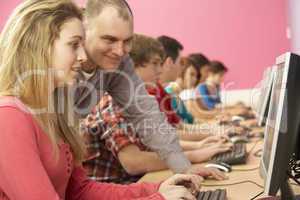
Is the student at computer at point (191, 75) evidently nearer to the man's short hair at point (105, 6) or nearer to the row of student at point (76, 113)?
the row of student at point (76, 113)

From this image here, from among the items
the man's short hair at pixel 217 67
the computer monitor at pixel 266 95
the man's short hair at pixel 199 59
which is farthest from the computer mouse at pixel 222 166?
the man's short hair at pixel 217 67

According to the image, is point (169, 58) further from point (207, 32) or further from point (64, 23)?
point (207, 32)

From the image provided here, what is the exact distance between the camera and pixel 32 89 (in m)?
0.92

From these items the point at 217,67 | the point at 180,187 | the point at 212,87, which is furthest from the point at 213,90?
the point at 180,187

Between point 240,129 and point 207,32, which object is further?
point 207,32

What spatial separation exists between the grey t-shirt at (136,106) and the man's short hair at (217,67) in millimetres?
2935

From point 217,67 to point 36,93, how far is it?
3.76 metres

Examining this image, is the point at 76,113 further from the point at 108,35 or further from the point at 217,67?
the point at 217,67

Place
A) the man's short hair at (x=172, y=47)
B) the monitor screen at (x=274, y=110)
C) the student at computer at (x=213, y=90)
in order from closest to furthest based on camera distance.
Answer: the monitor screen at (x=274, y=110) → the man's short hair at (x=172, y=47) → the student at computer at (x=213, y=90)

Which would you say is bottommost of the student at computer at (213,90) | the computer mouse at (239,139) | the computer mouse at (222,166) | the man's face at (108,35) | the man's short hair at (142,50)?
the student at computer at (213,90)

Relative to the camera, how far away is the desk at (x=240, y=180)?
118cm

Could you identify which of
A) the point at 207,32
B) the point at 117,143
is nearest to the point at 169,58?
the point at 117,143

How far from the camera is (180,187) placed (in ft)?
3.37

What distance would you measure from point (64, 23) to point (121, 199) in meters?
0.49
